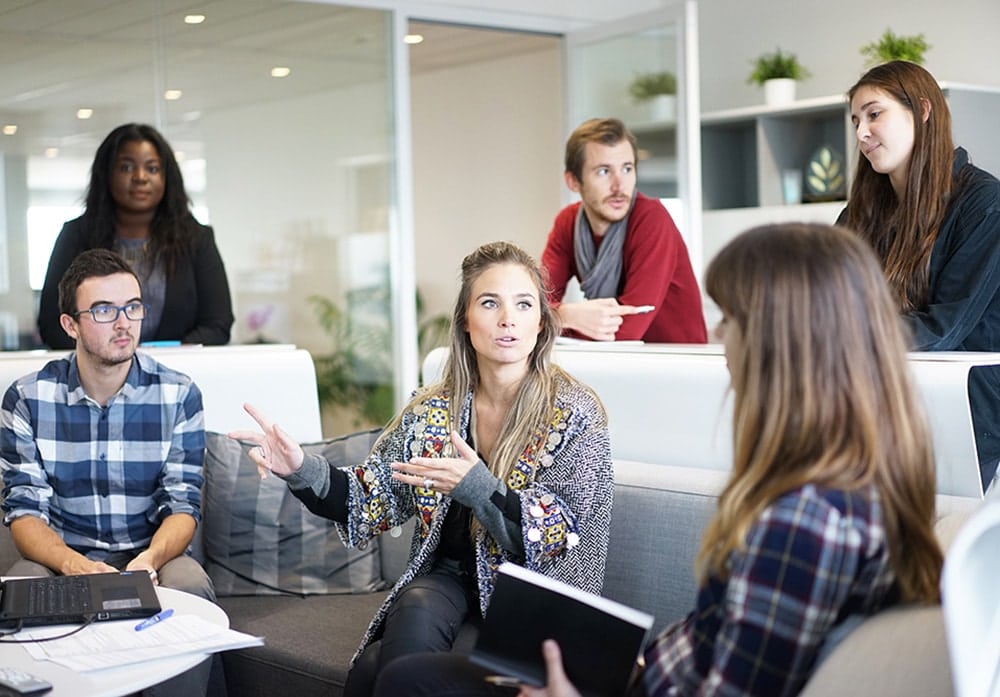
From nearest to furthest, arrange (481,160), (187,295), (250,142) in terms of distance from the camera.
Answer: (187,295) < (250,142) < (481,160)

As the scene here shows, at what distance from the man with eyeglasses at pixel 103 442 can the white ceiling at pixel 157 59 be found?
2078 millimetres

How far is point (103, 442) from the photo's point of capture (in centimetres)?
283

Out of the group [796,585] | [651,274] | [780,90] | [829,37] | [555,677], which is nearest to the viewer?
[796,585]

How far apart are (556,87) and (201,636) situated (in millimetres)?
5853

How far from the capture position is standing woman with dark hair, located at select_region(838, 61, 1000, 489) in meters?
2.34

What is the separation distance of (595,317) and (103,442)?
1.17 meters

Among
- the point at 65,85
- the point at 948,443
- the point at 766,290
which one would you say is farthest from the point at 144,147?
the point at 766,290

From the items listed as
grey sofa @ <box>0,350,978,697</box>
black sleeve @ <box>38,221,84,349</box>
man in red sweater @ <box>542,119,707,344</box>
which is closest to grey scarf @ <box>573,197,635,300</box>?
man in red sweater @ <box>542,119,707,344</box>

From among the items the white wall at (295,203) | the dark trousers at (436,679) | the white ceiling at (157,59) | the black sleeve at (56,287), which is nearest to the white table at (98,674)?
the dark trousers at (436,679)

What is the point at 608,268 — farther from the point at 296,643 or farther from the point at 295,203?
the point at 295,203

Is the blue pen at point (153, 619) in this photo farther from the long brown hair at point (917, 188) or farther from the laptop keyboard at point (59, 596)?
the long brown hair at point (917, 188)

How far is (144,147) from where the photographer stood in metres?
3.94

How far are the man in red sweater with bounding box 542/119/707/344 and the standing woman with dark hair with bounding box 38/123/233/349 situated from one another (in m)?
1.13

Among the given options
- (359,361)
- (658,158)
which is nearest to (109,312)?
(359,361)
